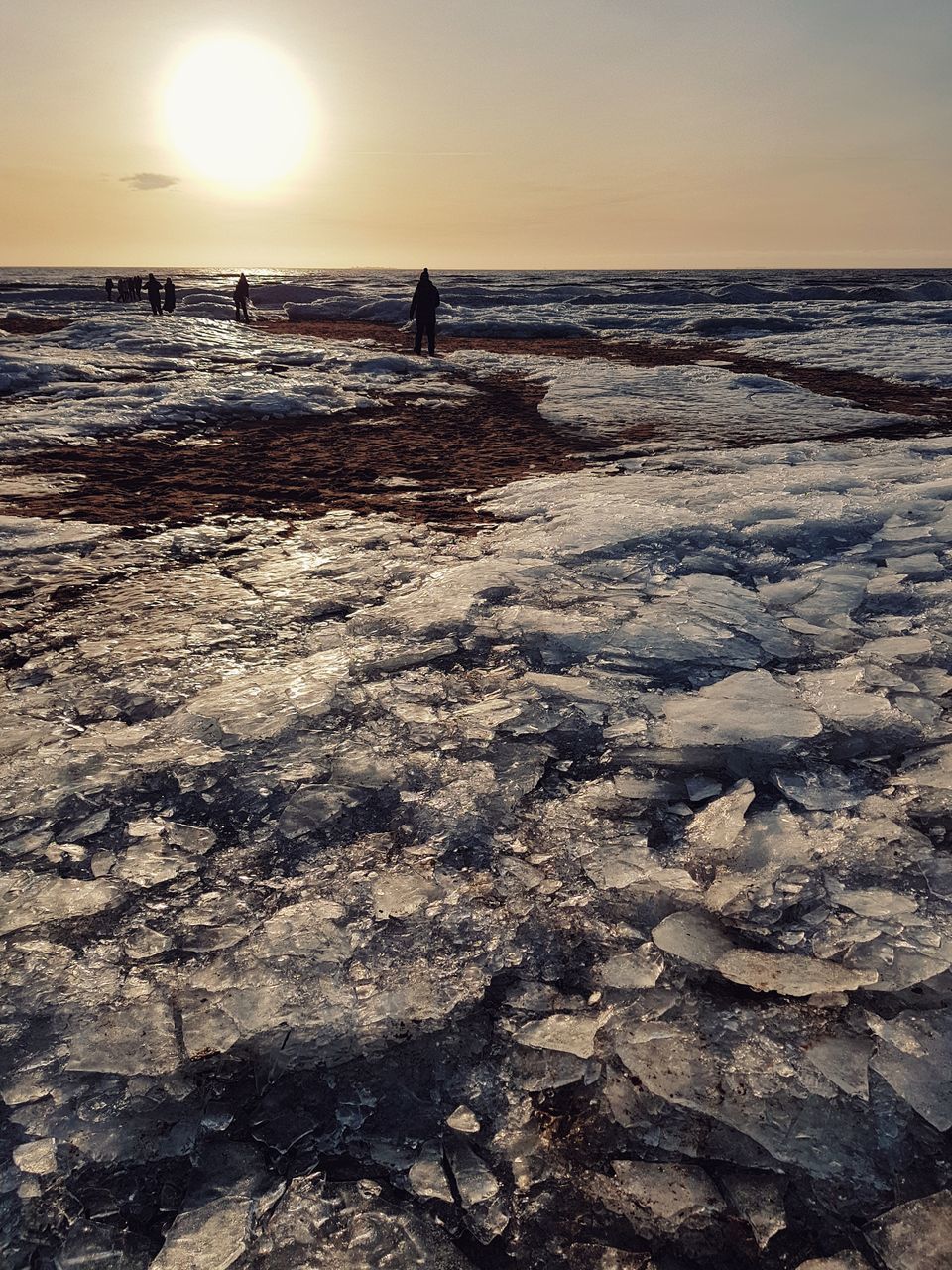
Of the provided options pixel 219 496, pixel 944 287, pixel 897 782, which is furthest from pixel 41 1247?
pixel 944 287

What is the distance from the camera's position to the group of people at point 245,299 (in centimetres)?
1348

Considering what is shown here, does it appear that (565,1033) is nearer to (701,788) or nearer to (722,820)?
(722,820)

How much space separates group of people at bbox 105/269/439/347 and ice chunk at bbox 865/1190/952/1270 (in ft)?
39.1

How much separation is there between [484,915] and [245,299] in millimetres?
26596

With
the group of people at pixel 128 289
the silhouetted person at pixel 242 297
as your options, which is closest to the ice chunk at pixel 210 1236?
the silhouetted person at pixel 242 297

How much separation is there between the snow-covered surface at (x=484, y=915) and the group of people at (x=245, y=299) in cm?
985

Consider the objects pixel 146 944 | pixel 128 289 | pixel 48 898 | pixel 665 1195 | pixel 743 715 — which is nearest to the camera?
pixel 665 1195

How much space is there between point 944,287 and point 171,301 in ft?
108

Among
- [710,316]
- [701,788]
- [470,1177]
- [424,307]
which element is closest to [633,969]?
[470,1177]

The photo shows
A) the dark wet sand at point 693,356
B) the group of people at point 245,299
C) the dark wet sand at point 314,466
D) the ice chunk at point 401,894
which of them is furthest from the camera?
the group of people at point 245,299

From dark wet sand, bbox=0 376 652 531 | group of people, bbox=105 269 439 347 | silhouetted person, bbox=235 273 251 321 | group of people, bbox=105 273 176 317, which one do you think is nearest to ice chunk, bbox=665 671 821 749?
dark wet sand, bbox=0 376 652 531

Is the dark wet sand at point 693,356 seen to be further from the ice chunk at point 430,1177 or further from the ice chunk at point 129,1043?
the ice chunk at point 129,1043

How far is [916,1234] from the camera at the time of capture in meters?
1.18

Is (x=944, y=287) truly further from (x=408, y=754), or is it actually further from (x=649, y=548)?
(x=408, y=754)
